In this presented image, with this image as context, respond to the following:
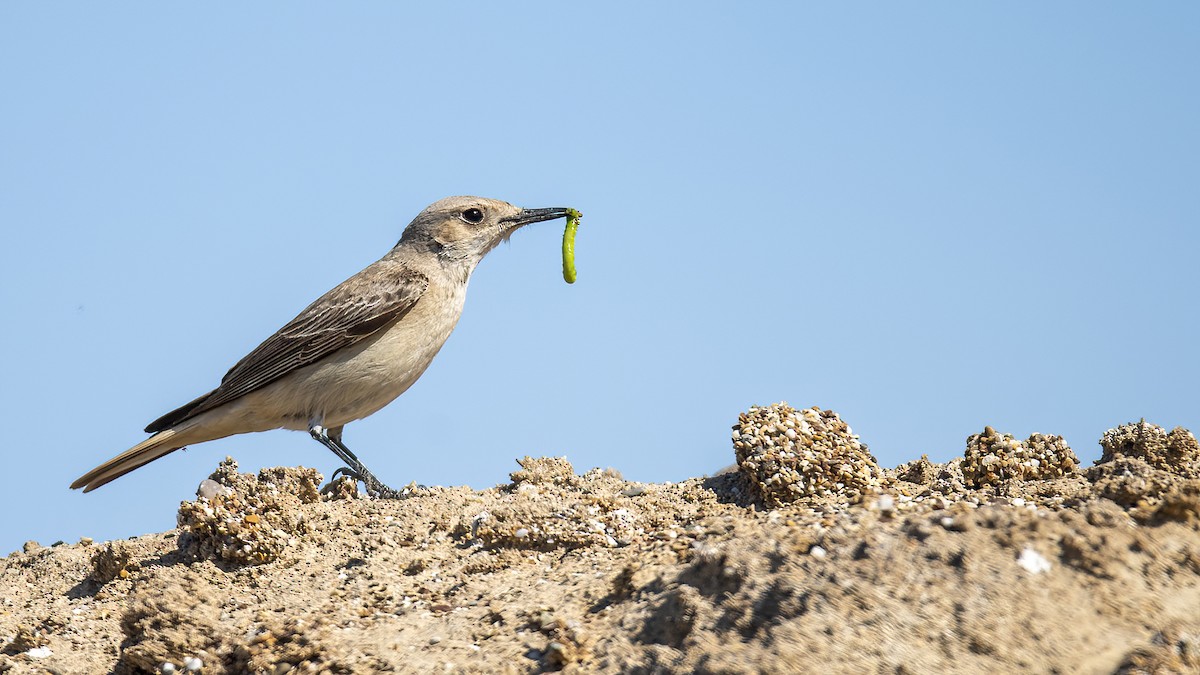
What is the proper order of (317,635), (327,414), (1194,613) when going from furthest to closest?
(327,414) < (317,635) < (1194,613)

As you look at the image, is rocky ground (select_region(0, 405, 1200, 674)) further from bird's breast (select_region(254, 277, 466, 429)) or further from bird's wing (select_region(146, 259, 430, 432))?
bird's wing (select_region(146, 259, 430, 432))

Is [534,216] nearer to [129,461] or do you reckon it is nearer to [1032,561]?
[129,461]

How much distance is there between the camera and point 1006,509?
17.8 ft

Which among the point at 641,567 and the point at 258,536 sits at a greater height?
the point at 258,536

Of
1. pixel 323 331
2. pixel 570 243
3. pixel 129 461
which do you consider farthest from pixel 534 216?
pixel 129 461

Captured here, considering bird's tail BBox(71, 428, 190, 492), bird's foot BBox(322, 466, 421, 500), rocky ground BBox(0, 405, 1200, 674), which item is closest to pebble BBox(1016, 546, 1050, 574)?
rocky ground BBox(0, 405, 1200, 674)

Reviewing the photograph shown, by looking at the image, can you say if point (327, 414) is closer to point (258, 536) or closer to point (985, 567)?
point (258, 536)

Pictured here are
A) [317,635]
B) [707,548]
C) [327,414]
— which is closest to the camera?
[707,548]

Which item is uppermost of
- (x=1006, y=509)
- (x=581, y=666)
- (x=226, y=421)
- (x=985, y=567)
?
(x=226, y=421)

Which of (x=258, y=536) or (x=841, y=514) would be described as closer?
(x=841, y=514)

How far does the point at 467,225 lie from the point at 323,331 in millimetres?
1852

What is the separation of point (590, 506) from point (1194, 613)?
3679 millimetres

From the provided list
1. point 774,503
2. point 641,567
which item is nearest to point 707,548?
point 641,567

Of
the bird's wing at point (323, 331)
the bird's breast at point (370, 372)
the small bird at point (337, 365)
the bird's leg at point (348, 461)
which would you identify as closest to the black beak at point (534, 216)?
the small bird at point (337, 365)
